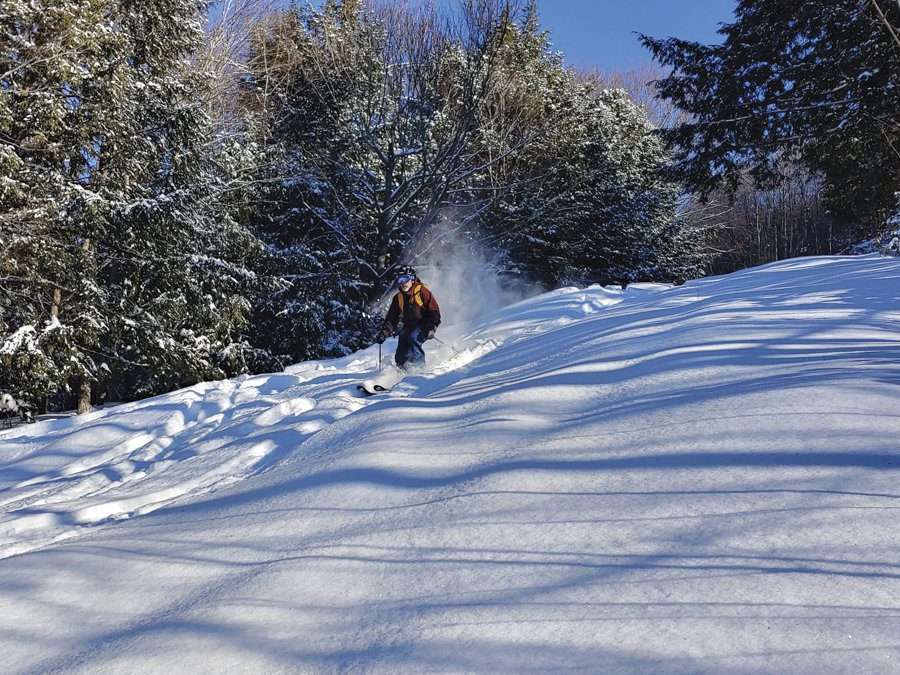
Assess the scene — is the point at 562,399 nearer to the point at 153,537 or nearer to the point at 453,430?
the point at 453,430

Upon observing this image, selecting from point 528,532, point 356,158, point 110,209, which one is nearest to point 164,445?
point 528,532

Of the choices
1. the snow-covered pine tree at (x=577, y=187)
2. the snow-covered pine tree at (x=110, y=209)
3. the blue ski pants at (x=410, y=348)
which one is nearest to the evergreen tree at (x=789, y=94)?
the snow-covered pine tree at (x=577, y=187)

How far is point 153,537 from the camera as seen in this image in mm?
3193

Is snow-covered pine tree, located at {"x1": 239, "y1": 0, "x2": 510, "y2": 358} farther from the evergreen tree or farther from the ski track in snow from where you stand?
the ski track in snow

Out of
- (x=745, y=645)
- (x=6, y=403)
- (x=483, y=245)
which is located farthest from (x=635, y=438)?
(x=483, y=245)

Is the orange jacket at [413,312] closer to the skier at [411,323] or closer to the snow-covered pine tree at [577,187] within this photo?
the skier at [411,323]

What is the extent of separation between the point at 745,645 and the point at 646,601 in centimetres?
32

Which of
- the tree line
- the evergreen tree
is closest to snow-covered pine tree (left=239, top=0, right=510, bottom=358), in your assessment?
the tree line

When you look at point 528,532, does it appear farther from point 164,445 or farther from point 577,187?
point 577,187

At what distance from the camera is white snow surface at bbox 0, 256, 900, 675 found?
5.90 feet

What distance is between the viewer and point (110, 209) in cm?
1190

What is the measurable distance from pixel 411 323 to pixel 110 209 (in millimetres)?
7978

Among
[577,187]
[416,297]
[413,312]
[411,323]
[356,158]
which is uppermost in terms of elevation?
[356,158]

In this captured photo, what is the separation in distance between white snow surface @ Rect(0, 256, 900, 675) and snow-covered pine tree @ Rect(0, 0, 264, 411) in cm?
721
